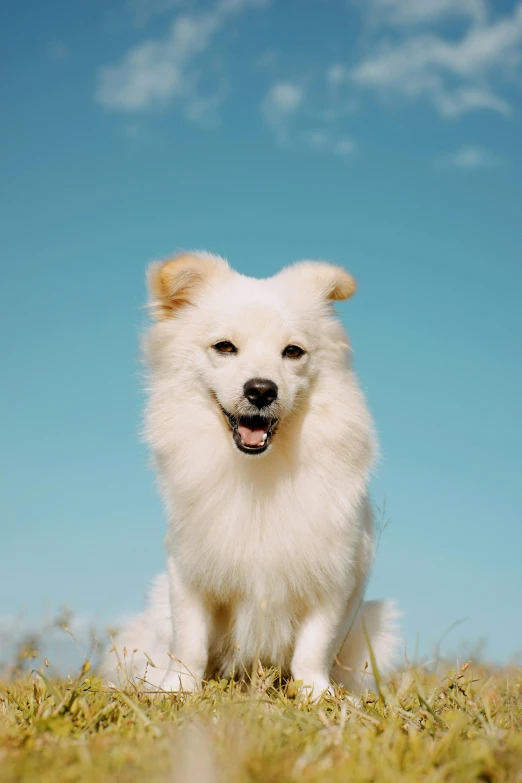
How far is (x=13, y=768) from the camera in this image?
2.00 meters

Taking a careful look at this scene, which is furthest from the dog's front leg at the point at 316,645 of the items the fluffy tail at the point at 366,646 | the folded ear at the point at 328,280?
the folded ear at the point at 328,280

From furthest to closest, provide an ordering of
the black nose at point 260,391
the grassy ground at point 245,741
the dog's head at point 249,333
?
the dog's head at point 249,333 < the black nose at point 260,391 < the grassy ground at point 245,741

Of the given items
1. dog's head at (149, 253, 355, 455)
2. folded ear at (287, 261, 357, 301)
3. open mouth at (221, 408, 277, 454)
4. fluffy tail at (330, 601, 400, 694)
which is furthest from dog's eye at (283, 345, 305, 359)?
fluffy tail at (330, 601, 400, 694)

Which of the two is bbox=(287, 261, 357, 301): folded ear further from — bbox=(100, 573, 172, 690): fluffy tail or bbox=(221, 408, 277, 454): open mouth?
bbox=(100, 573, 172, 690): fluffy tail

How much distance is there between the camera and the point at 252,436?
162 inches

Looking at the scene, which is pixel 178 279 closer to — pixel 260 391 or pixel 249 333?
pixel 249 333

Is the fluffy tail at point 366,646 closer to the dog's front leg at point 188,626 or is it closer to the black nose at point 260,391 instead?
the dog's front leg at point 188,626

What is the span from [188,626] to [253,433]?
1.23 metres

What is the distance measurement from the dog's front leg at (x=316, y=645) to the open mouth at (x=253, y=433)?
40.4 inches

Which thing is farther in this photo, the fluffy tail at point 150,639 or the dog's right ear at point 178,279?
the fluffy tail at point 150,639

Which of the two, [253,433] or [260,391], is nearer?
[260,391]

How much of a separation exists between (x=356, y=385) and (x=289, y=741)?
8.61 feet

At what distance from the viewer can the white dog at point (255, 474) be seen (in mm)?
4203

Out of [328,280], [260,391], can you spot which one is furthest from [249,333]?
[328,280]
